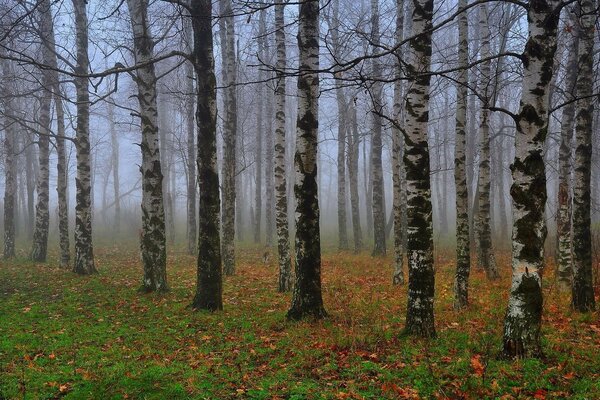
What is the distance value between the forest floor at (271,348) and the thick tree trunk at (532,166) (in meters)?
0.87

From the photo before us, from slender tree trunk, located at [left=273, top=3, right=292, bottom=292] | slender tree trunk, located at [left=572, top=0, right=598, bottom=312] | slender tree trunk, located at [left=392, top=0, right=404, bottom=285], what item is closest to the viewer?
slender tree trunk, located at [left=572, top=0, right=598, bottom=312]

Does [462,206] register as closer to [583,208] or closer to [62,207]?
[583,208]

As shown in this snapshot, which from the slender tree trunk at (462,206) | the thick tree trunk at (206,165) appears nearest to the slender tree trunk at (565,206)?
the slender tree trunk at (462,206)

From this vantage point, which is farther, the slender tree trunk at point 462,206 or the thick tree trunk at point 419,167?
the slender tree trunk at point 462,206

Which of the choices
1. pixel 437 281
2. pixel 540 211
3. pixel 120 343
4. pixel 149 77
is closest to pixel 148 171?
pixel 149 77

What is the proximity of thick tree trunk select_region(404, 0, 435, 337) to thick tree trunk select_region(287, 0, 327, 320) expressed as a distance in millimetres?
2017

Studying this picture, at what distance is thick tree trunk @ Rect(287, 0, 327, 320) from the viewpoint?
27.3ft

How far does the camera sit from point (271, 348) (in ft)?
23.5

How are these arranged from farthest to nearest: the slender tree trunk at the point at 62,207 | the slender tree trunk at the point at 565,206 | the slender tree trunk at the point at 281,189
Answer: the slender tree trunk at the point at 62,207 < the slender tree trunk at the point at 281,189 < the slender tree trunk at the point at 565,206

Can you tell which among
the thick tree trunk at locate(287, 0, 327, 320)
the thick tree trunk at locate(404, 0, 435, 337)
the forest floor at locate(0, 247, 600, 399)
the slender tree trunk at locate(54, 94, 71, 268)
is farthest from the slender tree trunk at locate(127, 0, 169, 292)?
the thick tree trunk at locate(404, 0, 435, 337)

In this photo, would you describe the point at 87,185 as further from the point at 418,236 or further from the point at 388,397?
the point at 388,397

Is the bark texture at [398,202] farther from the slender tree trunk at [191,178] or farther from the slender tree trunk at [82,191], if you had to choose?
the slender tree trunk at [191,178]

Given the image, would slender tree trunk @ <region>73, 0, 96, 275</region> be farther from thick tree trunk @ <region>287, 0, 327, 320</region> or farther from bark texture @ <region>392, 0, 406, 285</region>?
bark texture @ <region>392, 0, 406, 285</region>

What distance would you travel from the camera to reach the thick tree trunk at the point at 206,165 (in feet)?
30.8
